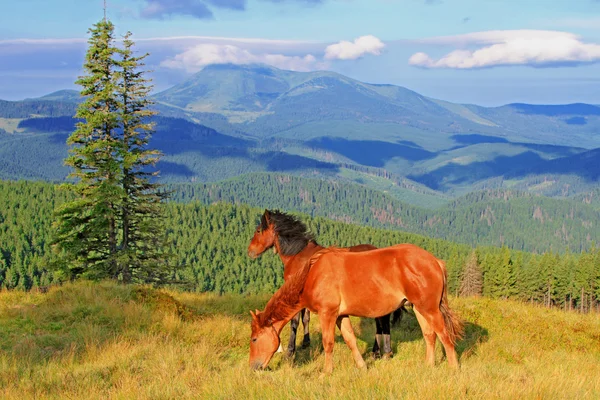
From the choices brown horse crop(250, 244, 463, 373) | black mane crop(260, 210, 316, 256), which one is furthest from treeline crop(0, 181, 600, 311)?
brown horse crop(250, 244, 463, 373)

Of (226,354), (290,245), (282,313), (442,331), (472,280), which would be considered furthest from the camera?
(472,280)

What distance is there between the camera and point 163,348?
9680mm

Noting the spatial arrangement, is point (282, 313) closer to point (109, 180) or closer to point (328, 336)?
point (328, 336)

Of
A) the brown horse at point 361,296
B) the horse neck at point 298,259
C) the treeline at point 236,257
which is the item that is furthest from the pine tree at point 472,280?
the brown horse at point 361,296

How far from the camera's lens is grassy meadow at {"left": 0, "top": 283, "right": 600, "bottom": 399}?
6.83 meters

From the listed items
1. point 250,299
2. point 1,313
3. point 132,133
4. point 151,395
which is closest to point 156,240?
point 132,133

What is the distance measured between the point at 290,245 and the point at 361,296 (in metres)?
3.21

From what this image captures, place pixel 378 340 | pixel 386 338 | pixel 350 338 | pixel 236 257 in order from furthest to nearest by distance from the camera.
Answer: pixel 236 257
pixel 378 340
pixel 386 338
pixel 350 338

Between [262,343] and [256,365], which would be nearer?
[256,365]

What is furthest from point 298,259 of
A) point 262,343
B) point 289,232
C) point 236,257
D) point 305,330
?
point 236,257

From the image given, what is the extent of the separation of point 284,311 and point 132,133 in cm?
1932

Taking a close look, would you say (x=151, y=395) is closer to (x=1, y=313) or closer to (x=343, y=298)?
(x=343, y=298)

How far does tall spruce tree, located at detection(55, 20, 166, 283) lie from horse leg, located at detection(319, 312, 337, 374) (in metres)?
17.7

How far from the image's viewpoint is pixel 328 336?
29.0ft
